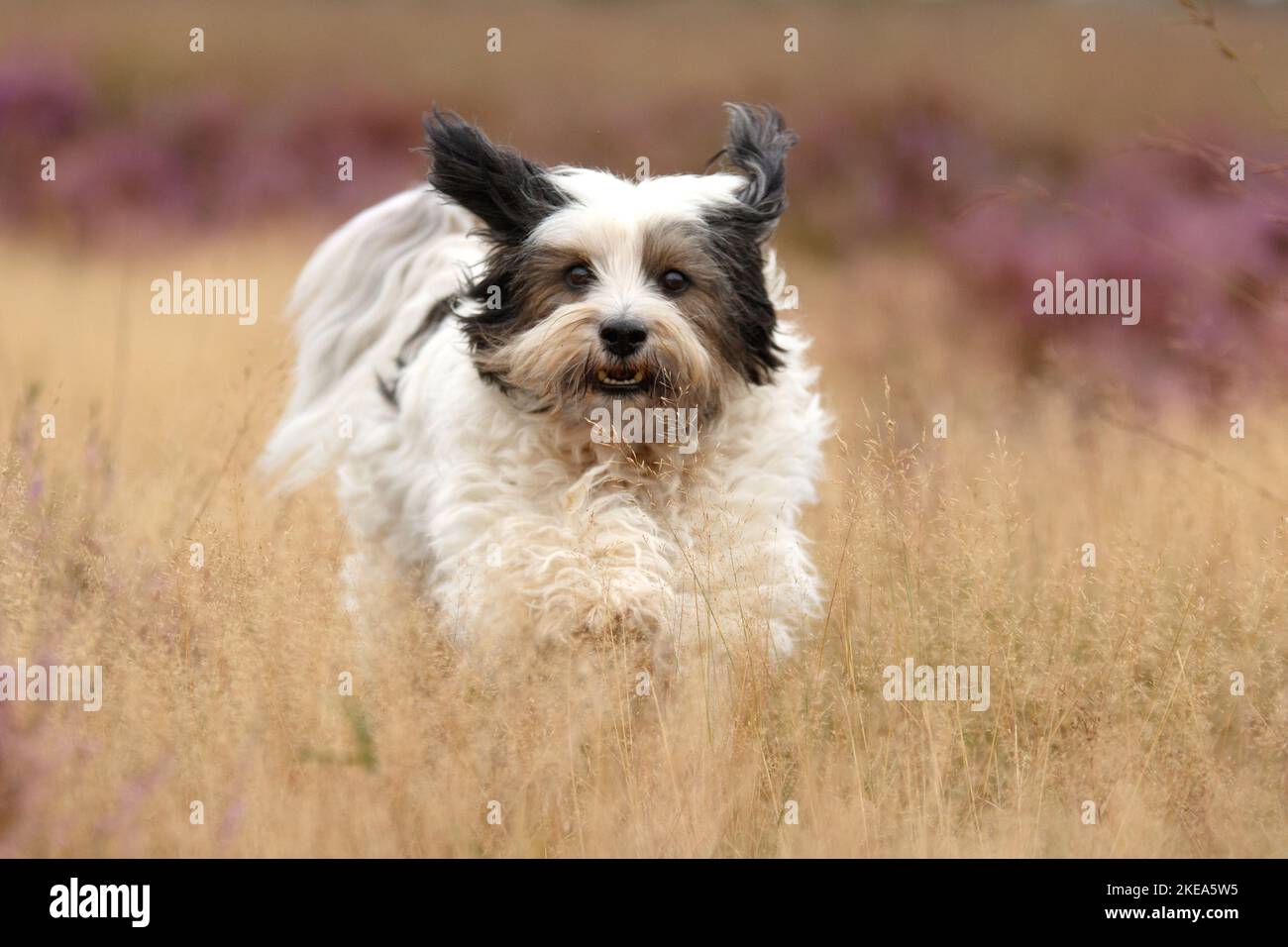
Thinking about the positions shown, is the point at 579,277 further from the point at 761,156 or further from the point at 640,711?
the point at 640,711

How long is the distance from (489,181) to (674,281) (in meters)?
0.65

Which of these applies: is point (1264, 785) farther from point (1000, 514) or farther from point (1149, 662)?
point (1000, 514)

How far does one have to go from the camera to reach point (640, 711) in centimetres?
399

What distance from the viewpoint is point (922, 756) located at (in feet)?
11.6

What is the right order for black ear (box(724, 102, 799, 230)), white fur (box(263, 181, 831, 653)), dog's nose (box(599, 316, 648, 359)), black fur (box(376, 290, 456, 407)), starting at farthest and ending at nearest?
black fur (box(376, 290, 456, 407)), black ear (box(724, 102, 799, 230)), white fur (box(263, 181, 831, 653)), dog's nose (box(599, 316, 648, 359))

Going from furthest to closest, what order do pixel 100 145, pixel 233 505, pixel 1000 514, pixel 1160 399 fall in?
pixel 100 145, pixel 1160 399, pixel 233 505, pixel 1000 514

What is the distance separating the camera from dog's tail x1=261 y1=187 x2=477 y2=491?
18.3ft

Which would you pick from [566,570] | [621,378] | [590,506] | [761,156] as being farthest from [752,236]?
[566,570]

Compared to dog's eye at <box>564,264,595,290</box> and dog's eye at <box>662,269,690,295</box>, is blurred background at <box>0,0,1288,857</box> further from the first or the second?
dog's eye at <box>564,264,595,290</box>

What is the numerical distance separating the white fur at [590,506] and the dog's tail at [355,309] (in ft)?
1.44

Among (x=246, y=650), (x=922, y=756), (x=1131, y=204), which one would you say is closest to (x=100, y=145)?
(x=1131, y=204)

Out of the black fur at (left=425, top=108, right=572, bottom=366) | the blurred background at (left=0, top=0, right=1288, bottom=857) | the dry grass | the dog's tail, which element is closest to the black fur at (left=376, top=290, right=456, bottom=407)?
the dog's tail

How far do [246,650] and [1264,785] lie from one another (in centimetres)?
245

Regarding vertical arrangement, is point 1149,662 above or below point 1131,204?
below
